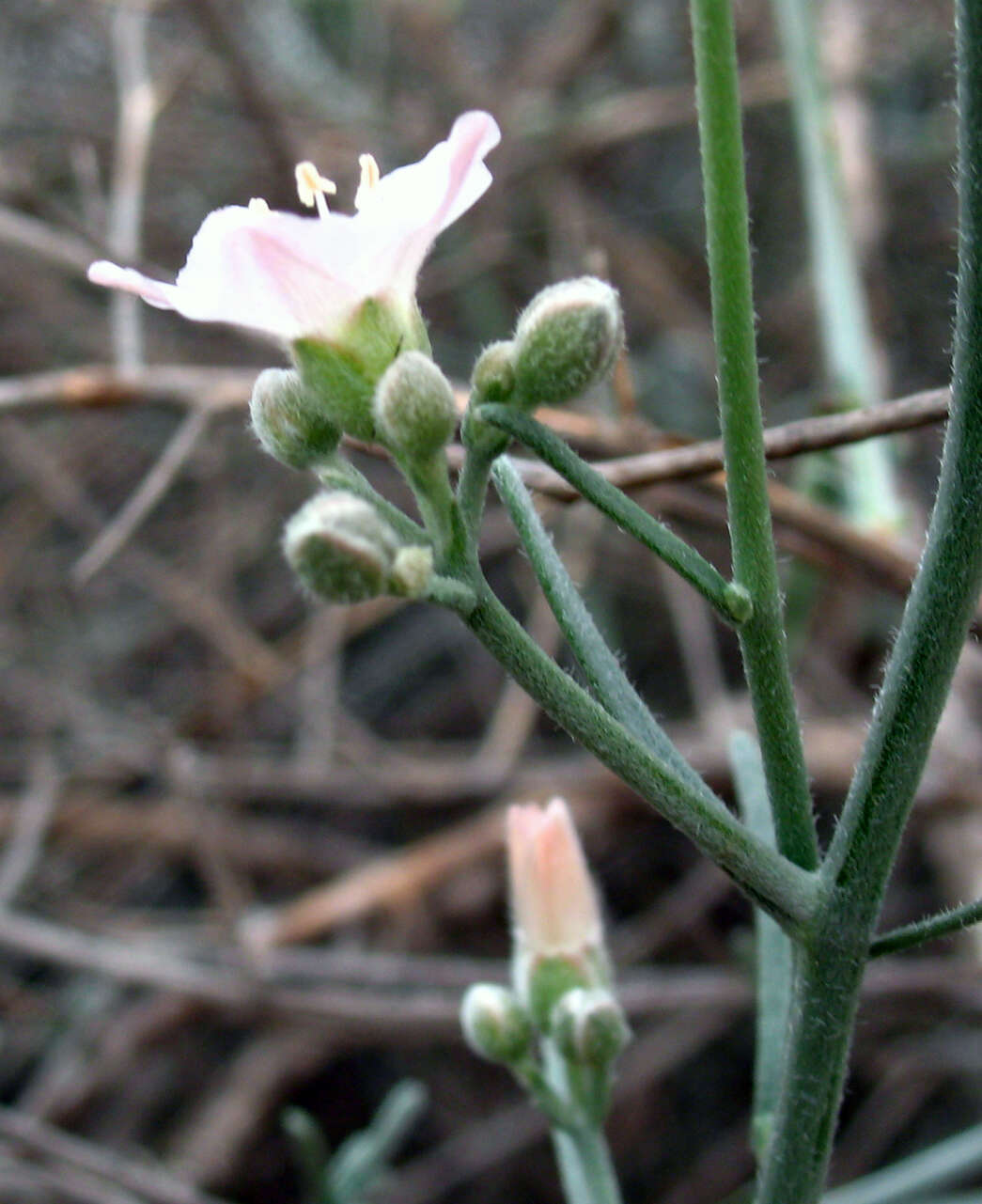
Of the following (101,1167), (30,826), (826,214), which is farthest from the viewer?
(30,826)

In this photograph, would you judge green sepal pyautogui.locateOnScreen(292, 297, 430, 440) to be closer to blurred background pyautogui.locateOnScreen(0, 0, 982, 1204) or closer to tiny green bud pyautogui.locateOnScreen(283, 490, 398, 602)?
tiny green bud pyautogui.locateOnScreen(283, 490, 398, 602)

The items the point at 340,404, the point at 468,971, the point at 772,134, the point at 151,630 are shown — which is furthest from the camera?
the point at 772,134

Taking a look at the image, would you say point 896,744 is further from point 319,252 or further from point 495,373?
point 319,252

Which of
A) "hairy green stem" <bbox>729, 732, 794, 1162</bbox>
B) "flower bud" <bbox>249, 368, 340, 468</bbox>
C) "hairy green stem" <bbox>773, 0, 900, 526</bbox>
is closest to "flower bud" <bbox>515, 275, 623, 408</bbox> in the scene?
"flower bud" <bbox>249, 368, 340, 468</bbox>

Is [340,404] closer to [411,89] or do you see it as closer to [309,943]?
[309,943]

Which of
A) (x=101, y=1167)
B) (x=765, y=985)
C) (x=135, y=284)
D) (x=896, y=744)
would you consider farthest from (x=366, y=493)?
(x=101, y=1167)

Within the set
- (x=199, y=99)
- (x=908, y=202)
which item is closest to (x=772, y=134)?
A: (x=908, y=202)
